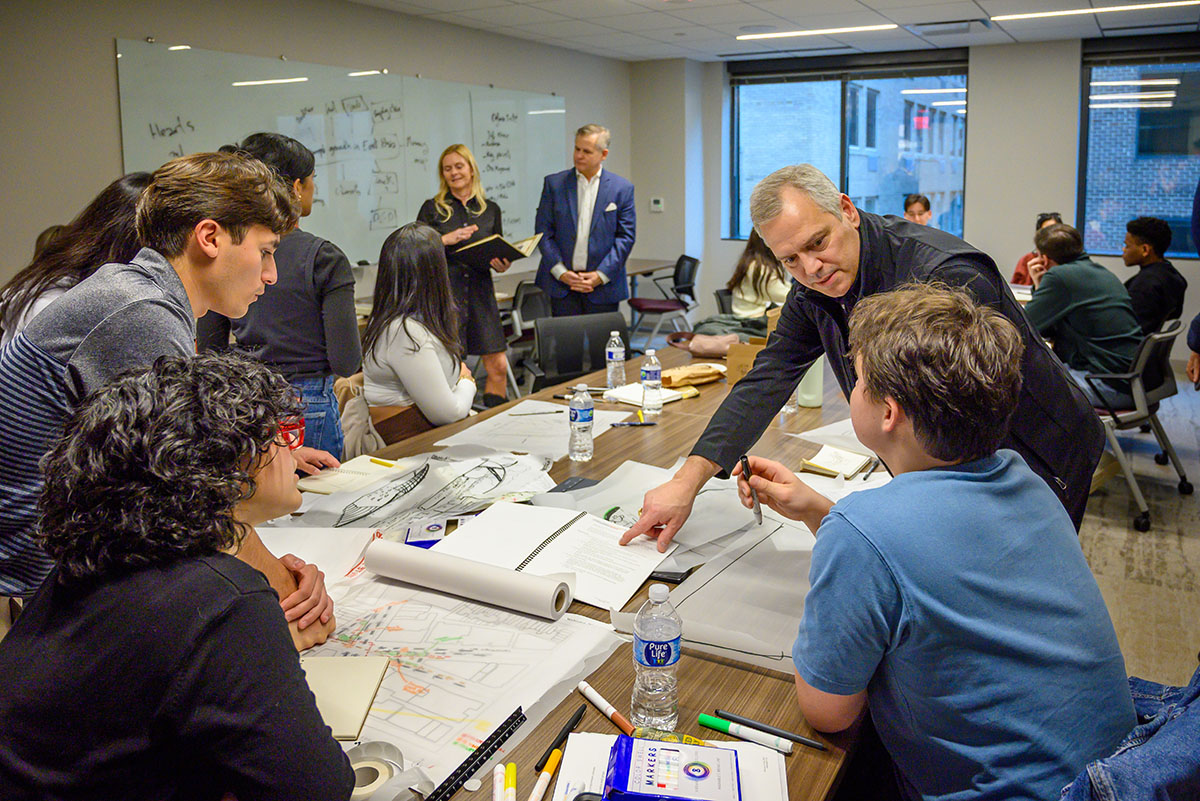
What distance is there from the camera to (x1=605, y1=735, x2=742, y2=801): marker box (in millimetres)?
994

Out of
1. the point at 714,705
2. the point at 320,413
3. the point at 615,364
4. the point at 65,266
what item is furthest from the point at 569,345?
the point at 714,705

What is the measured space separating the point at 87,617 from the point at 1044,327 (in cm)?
457

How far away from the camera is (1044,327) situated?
4.47 m

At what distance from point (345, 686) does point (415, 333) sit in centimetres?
166

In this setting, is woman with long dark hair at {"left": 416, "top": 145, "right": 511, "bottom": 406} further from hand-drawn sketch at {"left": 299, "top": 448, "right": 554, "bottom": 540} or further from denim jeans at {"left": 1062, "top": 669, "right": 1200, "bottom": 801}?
denim jeans at {"left": 1062, "top": 669, "right": 1200, "bottom": 801}

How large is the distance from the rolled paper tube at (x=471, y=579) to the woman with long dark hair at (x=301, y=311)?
1.31 meters

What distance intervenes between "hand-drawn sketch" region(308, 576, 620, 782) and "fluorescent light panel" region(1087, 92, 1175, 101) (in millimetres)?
7822

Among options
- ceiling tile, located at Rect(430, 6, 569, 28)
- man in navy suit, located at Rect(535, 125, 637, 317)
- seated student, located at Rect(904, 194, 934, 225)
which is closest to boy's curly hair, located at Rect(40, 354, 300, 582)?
man in navy suit, located at Rect(535, 125, 637, 317)

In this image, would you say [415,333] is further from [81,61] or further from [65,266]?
[81,61]

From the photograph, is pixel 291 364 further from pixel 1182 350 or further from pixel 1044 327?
pixel 1182 350

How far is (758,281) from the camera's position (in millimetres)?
4727

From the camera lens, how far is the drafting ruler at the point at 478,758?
1048mm

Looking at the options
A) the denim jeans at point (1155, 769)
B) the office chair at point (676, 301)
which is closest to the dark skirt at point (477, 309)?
the office chair at point (676, 301)

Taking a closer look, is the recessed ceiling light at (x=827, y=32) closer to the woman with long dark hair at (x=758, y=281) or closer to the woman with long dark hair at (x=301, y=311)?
the woman with long dark hair at (x=758, y=281)
